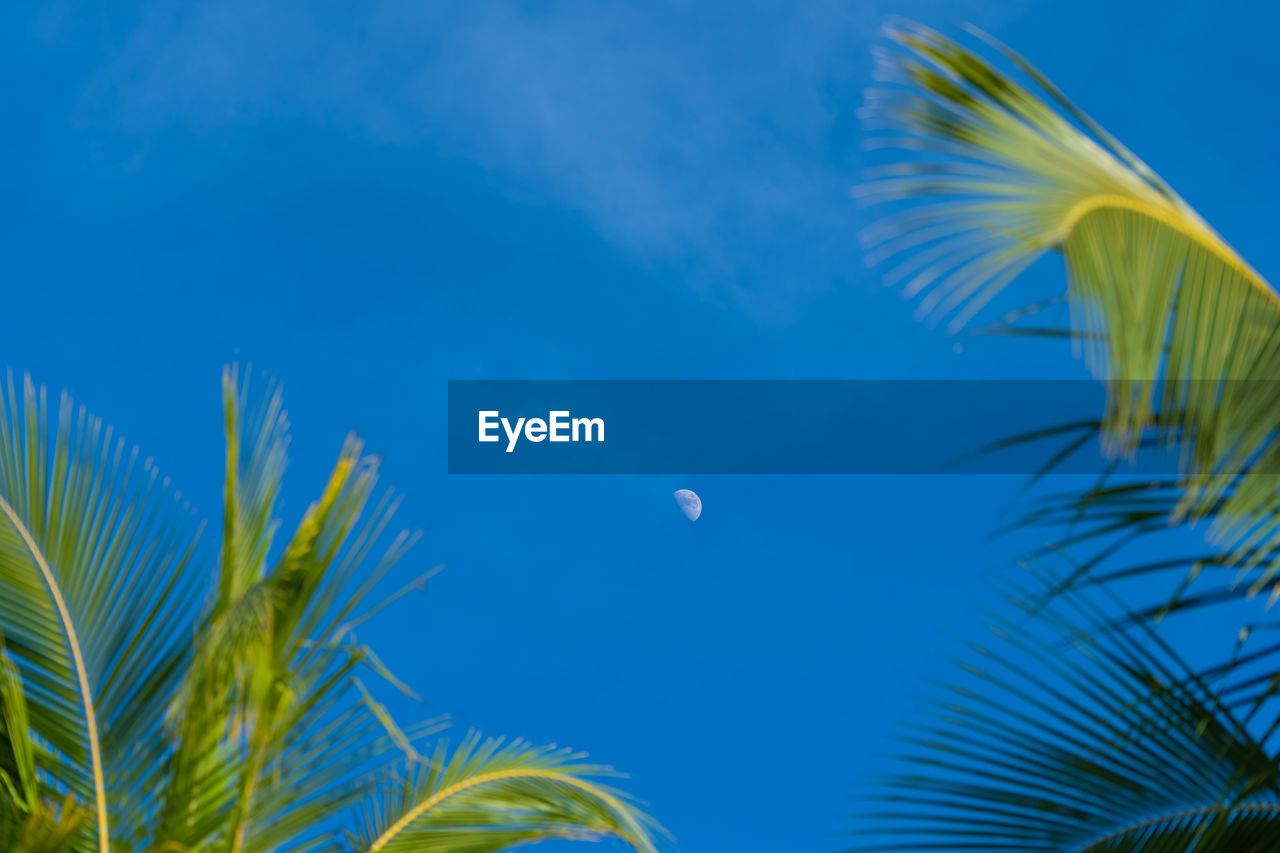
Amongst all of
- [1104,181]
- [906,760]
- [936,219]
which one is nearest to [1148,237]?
[1104,181]

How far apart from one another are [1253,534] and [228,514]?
9.33ft

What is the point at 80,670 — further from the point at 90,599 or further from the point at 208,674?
the point at 208,674

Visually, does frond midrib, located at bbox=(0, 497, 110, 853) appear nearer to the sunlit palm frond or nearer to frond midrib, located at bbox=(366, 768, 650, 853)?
the sunlit palm frond

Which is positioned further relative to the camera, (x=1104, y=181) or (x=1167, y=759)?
(x=1167, y=759)

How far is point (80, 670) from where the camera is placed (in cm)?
388

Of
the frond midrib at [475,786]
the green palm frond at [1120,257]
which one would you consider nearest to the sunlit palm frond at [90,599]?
the frond midrib at [475,786]

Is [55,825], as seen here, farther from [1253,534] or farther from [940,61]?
[1253,534]

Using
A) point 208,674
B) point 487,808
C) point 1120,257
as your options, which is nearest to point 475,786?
point 487,808

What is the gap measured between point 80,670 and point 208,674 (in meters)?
0.71

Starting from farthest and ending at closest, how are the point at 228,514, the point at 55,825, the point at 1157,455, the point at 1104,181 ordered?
1. the point at 228,514
2. the point at 55,825
3. the point at 1157,455
4. the point at 1104,181

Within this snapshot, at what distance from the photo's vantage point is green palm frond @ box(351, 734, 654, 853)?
4.14 m

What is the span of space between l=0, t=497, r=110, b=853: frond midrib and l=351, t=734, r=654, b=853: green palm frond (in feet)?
2.65

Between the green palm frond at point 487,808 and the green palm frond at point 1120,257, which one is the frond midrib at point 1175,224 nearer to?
the green palm frond at point 1120,257

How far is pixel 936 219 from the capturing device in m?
2.68
